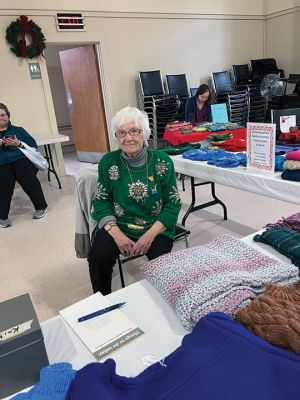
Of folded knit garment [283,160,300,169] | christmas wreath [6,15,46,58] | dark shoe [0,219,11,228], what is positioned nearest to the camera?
folded knit garment [283,160,300,169]

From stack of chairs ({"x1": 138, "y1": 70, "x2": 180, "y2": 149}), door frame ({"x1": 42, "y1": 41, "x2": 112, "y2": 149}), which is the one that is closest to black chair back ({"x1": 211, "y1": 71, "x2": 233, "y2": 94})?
stack of chairs ({"x1": 138, "y1": 70, "x2": 180, "y2": 149})

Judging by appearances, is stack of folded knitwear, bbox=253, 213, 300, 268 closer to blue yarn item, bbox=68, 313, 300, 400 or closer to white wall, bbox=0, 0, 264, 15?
blue yarn item, bbox=68, 313, 300, 400

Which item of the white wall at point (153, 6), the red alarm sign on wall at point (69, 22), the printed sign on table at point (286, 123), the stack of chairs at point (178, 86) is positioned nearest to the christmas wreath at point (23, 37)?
the white wall at point (153, 6)

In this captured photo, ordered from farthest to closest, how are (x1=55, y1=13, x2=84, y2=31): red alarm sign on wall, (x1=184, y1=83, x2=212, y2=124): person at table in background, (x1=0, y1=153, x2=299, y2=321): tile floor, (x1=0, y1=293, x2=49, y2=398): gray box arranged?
(x1=55, y1=13, x2=84, y2=31): red alarm sign on wall < (x1=184, y1=83, x2=212, y2=124): person at table in background < (x1=0, y1=153, x2=299, y2=321): tile floor < (x1=0, y1=293, x2=49, y2=398): gray box

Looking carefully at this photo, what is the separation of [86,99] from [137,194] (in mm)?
4580

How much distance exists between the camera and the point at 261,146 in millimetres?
1802

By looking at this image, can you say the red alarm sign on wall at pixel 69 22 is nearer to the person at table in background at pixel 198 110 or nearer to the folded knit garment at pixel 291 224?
the person at table in background at pixel 198 110

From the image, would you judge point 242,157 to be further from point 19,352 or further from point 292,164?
point 19,352

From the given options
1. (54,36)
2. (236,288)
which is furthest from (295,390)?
(54,36)

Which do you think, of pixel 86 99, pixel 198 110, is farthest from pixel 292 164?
pixel 86 99

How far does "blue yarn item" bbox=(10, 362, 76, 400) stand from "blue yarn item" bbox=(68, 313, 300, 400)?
22 mm

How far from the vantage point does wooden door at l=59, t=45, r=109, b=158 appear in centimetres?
547

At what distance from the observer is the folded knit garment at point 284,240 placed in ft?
3.62

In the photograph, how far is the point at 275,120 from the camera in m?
2.43
